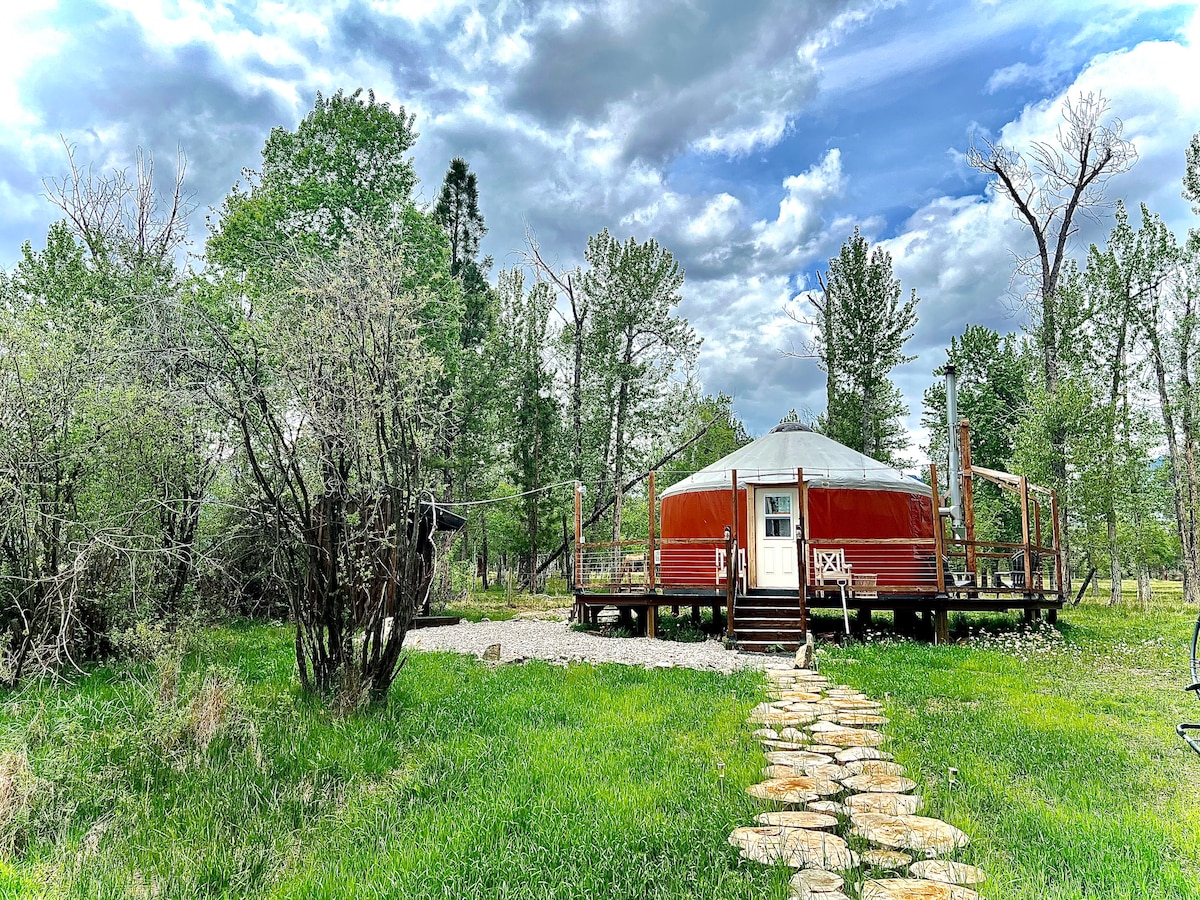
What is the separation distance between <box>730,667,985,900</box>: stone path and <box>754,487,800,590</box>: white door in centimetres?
624

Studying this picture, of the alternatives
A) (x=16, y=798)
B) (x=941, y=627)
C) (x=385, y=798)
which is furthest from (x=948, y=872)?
(x=941, y=627)

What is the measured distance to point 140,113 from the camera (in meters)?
10.8

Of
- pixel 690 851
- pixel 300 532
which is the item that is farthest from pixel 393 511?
pixel 690 851

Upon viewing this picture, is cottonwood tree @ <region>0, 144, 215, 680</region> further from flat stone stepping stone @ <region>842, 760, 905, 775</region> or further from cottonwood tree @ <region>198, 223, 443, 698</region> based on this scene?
flat stone stepping stone @ <region>842, 760, 905, 775</region>

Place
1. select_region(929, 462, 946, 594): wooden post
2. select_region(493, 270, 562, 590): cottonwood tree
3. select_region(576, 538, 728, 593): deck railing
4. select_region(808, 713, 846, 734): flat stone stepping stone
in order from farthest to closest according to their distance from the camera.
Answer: select_region(493, 270, 562, 590): cottonwood tree, select_region(576, 538, 728, 593): deck railing, select_region(929, 462, 946, 594): wooden post, select_region(808, 713, 846, 734): flat stone stepping stone

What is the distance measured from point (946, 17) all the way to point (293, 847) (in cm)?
832

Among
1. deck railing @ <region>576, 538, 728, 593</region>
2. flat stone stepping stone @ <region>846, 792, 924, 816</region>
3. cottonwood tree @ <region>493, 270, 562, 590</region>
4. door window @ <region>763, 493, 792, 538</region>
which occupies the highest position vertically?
cottonwood tree @ <region>493, 270, 562, 590</region>

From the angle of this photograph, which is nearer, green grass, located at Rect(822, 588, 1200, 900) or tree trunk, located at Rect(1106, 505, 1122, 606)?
green grass, located at Rect(822, 588, 1200, 900)

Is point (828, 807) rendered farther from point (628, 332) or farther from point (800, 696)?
point (628, 332)

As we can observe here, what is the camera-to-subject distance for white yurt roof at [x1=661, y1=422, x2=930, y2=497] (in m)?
10.5

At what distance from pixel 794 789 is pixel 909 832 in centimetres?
56

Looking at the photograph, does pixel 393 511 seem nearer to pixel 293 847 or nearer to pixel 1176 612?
pixel 293 847

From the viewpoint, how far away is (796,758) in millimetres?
3463

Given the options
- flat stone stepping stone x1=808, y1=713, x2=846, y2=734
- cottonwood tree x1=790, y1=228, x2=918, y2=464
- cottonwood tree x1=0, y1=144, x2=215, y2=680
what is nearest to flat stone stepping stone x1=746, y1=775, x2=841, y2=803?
flat stone stepping stone x1=808, y1=713, x2=846, y2=734
